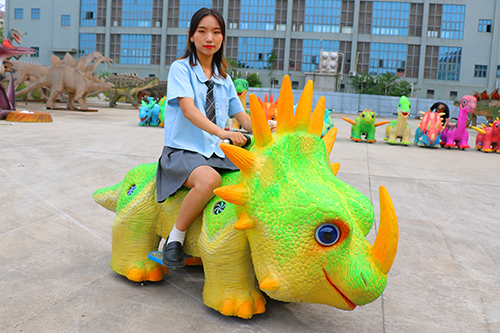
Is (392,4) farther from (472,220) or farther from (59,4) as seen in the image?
(472,220)

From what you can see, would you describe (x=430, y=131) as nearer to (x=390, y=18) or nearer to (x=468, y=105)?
(x=468, y=105)

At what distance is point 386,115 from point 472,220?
99.8 ft

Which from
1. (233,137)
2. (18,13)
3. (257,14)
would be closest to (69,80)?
(233,137)

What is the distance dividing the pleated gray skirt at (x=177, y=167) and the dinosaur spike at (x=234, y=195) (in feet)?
1.10

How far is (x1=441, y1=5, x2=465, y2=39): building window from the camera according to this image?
40844 millimetres

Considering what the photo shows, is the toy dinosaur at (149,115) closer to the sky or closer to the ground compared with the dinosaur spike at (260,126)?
closer to the ground

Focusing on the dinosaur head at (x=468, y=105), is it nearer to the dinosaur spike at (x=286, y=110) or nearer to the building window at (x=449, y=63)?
Answer: the dinosaur spike at (x=286, y=110)

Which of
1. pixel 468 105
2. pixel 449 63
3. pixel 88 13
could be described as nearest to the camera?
pixel 468 105

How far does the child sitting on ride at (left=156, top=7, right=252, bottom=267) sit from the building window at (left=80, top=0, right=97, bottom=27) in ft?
154

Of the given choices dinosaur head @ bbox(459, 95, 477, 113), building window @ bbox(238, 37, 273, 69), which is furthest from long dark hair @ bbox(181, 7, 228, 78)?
building window @ bbox(238, 37, 273, 69)

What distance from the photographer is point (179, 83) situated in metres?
2.47

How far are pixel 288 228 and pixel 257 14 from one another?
43.3m

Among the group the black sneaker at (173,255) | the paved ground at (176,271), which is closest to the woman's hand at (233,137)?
the black sneaker at (173,255)

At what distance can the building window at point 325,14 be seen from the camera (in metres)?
41.8
